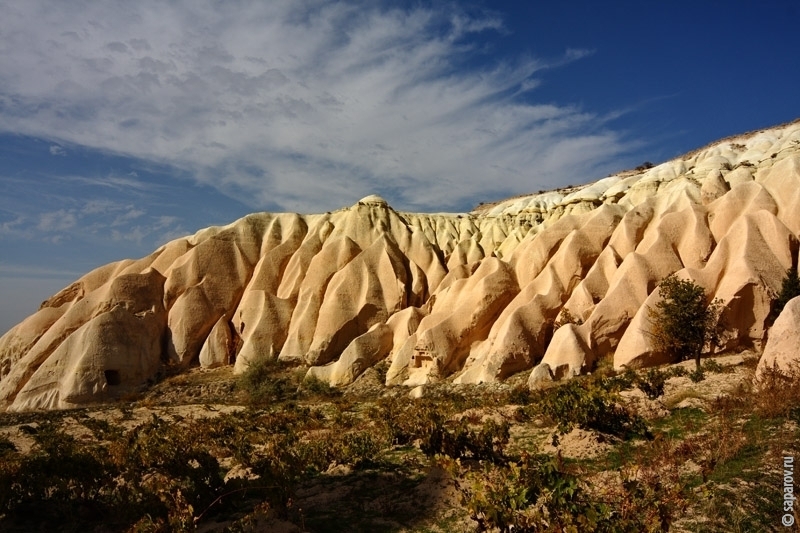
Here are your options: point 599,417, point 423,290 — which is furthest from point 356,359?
point 599,417

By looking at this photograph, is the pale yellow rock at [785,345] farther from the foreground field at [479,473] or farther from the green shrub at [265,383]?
the green shrub at [265,383]

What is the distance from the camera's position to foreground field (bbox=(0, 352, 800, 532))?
17.3 feet

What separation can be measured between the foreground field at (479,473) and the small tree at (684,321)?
4.65m

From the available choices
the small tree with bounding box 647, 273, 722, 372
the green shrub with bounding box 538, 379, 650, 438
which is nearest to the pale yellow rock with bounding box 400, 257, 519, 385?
the small tree with bounding box 647, 273, 722, 372

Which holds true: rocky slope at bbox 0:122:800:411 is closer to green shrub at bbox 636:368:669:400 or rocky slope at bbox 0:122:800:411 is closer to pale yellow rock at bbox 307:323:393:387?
pale yellow rock at bbox 307:323:393:387

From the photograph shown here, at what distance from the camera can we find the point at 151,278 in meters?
30.9

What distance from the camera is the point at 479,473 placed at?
20.4 feet

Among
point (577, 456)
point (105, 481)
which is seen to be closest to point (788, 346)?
point (577, 456)

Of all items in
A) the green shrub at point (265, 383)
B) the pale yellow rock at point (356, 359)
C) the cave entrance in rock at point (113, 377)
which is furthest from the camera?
the cave entrance in rock at point (113, 377)

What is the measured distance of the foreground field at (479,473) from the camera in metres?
5.28

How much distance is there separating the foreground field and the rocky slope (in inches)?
339

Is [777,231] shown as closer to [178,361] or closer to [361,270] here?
[361,270]

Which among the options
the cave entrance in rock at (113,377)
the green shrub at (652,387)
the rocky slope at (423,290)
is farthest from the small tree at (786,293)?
the cave entrance in rock at (113,377)

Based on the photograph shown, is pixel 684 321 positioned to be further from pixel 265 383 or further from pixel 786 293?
pixel 265 383
